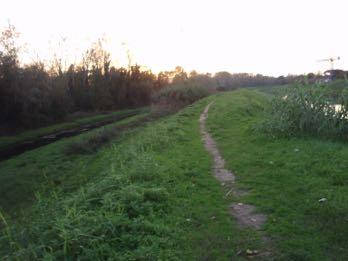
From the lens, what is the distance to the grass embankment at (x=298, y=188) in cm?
622

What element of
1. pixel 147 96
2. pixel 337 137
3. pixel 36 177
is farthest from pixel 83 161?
pixel 147 96

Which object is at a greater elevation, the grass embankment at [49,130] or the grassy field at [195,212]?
the grassy field at [195,212]

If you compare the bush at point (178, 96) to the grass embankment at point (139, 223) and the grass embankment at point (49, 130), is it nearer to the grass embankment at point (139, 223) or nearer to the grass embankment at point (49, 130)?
the grass embankment at point (49, 130)

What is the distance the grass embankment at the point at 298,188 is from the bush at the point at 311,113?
0.63 metres

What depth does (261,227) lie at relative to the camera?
7.01 metres

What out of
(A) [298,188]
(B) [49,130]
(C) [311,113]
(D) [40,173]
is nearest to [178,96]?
(B) [49,130]

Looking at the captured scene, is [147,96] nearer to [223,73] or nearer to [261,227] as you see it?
[223,73]

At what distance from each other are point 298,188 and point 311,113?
22.1 ft

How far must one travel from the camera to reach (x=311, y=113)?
1501 centimetres

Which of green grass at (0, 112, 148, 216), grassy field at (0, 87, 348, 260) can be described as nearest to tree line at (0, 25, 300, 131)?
green grass at (0, 112, 148, 216)

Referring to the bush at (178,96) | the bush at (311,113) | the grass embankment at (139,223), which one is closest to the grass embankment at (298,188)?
the bush at (311,113)

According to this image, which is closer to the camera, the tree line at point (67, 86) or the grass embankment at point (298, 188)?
the grass embankment at point (298, 188)

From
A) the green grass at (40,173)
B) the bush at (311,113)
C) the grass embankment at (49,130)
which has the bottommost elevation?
the green grass at (40,173)

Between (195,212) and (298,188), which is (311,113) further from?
(195,212)
